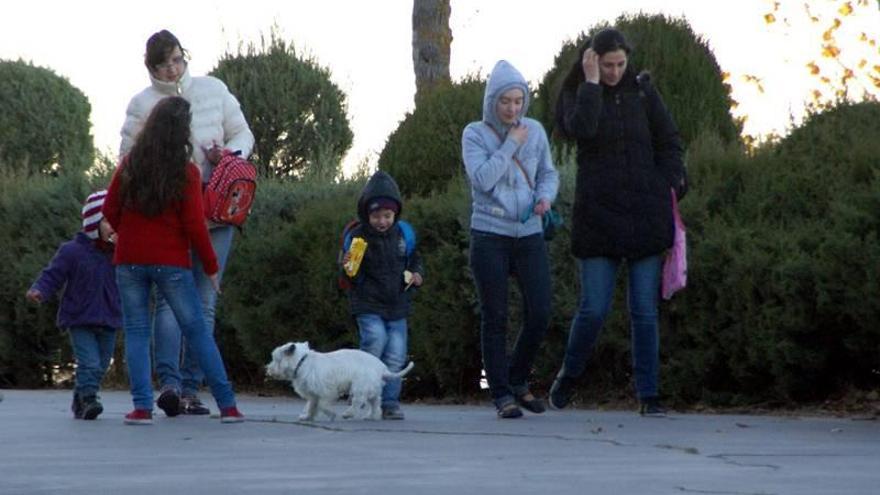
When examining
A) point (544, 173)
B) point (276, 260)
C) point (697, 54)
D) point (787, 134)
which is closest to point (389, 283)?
point (544, 173)

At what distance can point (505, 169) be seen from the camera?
11102 millimetres

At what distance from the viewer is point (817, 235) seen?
11516 mm

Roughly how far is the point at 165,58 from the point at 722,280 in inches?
130

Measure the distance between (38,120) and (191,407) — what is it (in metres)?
16.9

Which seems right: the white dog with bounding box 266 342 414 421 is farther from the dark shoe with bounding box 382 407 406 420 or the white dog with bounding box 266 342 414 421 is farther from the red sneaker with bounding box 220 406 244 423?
the red sneaker with bounding box 220 406 244 423

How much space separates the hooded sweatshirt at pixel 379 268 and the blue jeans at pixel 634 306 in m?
1.00

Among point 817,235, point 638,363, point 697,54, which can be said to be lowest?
point 638,363

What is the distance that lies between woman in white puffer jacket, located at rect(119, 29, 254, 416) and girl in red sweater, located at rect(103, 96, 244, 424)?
34cm

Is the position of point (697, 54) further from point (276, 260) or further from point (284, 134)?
point (284, 134)

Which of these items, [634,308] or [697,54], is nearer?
[634,308]

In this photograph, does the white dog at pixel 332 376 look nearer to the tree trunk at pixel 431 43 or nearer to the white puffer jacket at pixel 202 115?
the white puffer jacket at pixel 202 115

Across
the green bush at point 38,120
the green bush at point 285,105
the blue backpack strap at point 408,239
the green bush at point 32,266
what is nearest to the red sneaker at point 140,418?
the blue backpack strap at point 408,239

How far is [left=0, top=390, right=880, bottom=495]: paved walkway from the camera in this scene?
785cm

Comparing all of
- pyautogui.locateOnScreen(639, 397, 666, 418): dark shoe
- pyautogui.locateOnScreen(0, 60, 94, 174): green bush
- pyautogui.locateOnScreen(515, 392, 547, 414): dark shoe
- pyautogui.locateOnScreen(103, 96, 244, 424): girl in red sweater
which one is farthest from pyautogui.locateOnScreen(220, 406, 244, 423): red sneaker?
pyautogui.locateOnScreen(0, 60, 94, 174): green bush
